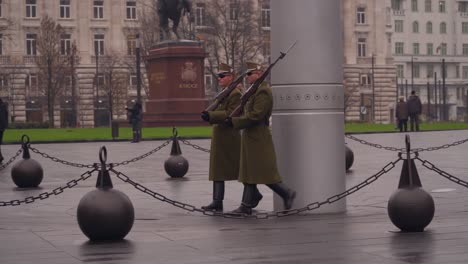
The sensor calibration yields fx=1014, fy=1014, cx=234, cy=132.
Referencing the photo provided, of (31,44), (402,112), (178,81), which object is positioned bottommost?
(402,112)

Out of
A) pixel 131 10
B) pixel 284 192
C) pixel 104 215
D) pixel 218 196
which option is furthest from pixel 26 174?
pixel 131 10

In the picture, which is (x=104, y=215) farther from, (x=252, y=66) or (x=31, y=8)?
(x=31, y=8)

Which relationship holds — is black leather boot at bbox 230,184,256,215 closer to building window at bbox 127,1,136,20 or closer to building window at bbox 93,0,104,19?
building window at bbox 93,0,104,19

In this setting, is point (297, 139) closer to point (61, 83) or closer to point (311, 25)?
point (311, 25)

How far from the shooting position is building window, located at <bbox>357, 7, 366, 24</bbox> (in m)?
103

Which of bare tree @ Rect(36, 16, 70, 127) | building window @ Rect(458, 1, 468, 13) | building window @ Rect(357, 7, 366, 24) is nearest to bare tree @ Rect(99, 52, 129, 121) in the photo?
bare tree @ Rect(36, 16, 70, 127)

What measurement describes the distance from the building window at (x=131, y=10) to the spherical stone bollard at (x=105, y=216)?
84727mm

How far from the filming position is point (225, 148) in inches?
512

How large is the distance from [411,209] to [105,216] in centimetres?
309

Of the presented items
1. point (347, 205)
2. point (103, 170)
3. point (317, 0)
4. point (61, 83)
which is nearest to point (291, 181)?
point (347, 205)

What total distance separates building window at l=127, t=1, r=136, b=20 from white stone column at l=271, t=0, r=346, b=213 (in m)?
82.1

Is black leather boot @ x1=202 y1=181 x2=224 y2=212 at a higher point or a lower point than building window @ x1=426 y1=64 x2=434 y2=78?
lower

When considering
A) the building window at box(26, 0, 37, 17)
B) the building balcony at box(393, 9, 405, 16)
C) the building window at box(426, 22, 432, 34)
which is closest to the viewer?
the building window at box(26, 0, 37, 17)

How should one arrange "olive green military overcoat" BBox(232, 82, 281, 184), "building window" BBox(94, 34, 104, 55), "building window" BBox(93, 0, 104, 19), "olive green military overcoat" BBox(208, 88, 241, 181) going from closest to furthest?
"olive green military overcoat" BBox(232, 82, 281, 184), "olive green military overcoat" BBox(208, 88, 241, 181), "building window" BBox(94, 34, 104, 55), "building window" BBox(93, 0, 104, 19)
